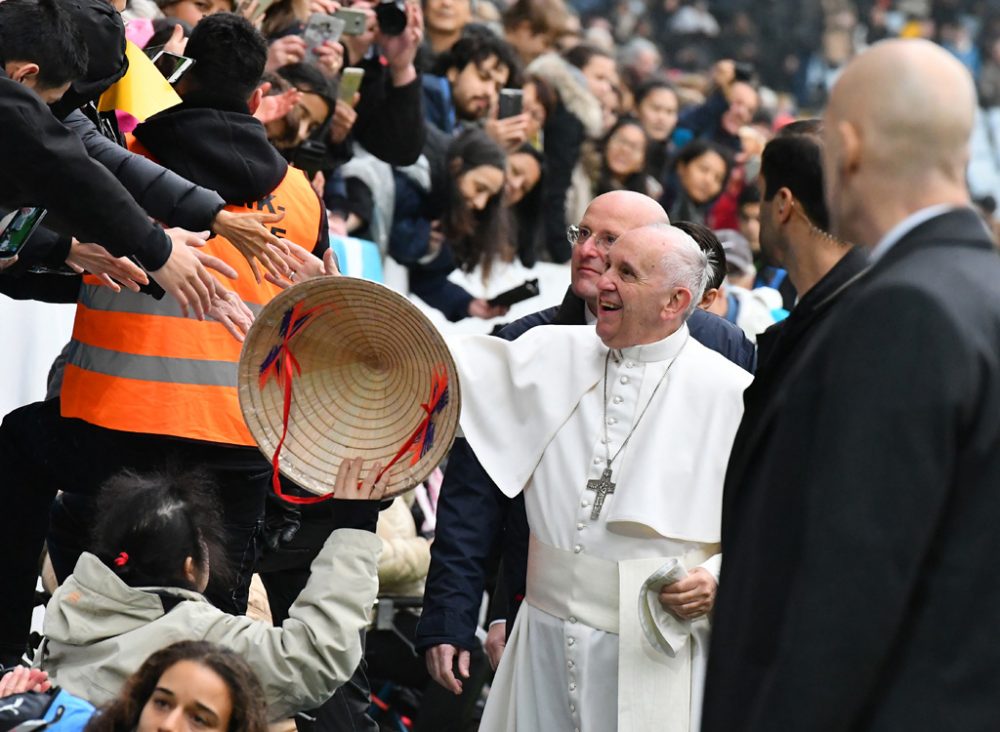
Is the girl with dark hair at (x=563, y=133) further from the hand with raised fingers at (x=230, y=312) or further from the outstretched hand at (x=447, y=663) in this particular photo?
the outstretched hand at (x=447, y=663)

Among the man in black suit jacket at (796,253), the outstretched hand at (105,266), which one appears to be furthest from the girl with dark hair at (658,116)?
the man in black suit jacket at (796,253)

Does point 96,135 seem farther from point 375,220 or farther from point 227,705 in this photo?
point 375,220

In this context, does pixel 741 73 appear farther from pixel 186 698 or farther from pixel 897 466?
pixel 897 466

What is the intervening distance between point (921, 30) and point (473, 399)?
938 inches

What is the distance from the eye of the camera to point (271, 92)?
576 centimetres

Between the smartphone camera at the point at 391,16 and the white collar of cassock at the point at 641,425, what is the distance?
9.95 feet

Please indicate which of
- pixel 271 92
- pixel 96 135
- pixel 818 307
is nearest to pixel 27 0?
pixel 96 135

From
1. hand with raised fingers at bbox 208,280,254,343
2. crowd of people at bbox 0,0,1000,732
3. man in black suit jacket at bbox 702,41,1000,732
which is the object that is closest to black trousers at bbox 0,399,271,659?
crowd of people at bbox 0,0,1000,732

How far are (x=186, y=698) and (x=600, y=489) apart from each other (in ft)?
3.64

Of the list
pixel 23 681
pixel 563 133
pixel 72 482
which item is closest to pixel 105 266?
pixel 72 482

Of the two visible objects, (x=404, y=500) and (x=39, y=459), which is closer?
(x=39, y=459)

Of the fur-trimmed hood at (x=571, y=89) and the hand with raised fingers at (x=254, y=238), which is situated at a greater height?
A: the hand with raised fingers at (x=254, y=238)

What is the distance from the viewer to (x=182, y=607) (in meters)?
3.96

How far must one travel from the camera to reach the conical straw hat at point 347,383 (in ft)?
13.2
